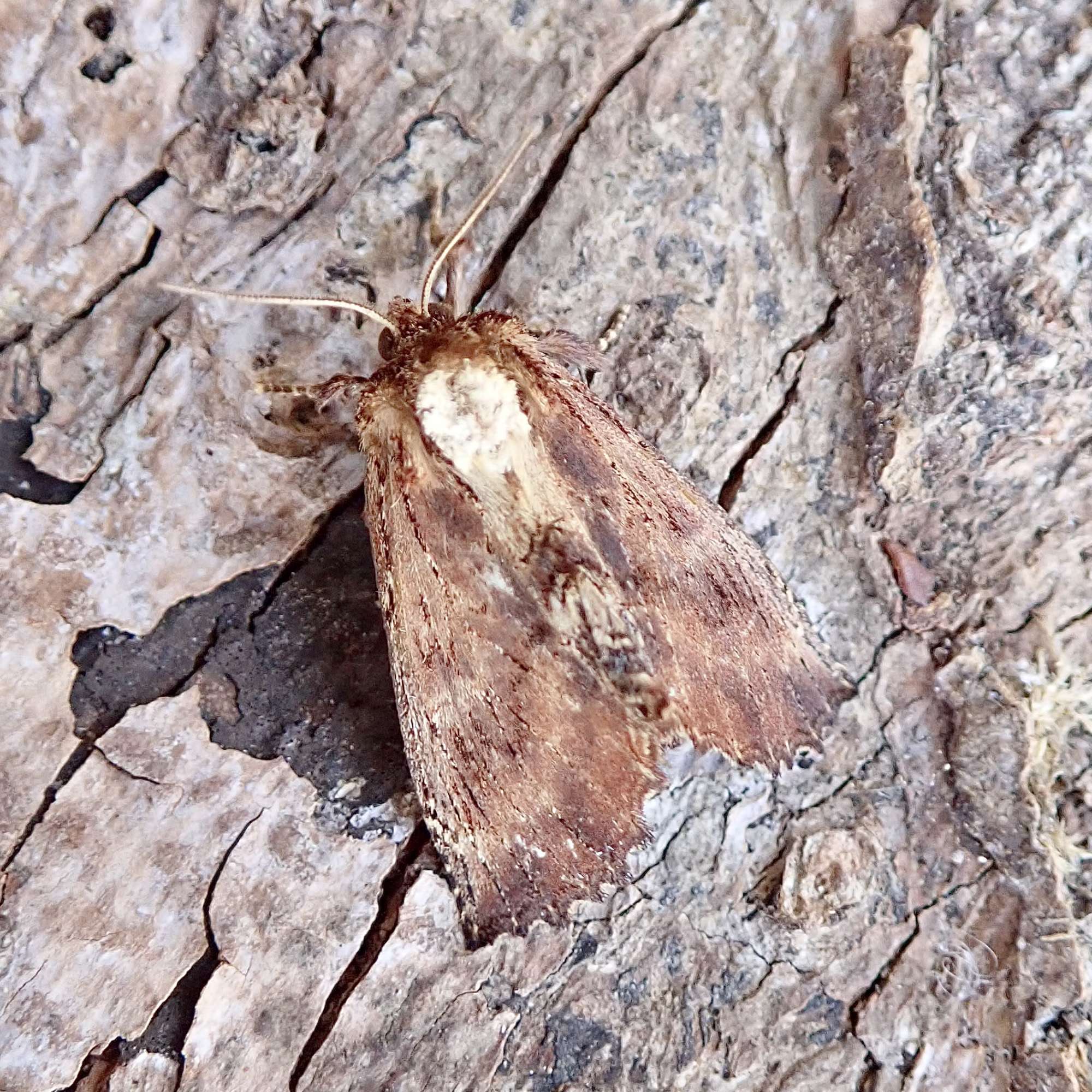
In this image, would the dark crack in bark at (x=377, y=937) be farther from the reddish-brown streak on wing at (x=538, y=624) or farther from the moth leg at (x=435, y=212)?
the moth leg at (x=435, y=212)

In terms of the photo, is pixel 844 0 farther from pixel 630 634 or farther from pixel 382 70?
pixel 630 634

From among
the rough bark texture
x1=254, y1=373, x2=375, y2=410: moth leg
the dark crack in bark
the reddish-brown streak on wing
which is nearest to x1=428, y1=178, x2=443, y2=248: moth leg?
the rough bark texture

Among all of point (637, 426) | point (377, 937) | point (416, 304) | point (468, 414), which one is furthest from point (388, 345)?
point (377, 937)

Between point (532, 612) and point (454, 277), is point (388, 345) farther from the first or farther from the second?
point (532, 612)

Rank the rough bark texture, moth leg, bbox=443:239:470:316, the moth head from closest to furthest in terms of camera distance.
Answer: the rough bark texture → the moth head → moth leg, bbox=443:239:470:316

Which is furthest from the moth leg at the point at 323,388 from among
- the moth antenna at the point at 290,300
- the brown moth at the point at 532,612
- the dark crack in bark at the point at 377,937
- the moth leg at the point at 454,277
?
the dark crack in bark at the point at 377,937

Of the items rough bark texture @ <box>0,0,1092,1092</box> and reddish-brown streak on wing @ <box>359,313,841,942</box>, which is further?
reddish-brown streak on wing @ <box>359,313,841,942</box>

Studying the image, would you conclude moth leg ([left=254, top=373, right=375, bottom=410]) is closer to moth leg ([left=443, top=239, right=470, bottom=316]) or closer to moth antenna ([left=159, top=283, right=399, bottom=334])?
moth antenna ([left=159, top=283, right=399, bottom=334])
